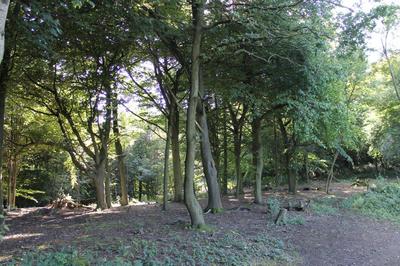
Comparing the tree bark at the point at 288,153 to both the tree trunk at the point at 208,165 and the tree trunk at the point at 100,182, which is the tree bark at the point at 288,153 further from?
the tree trunk at the point at 100,182

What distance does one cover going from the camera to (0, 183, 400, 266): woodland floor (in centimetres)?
655

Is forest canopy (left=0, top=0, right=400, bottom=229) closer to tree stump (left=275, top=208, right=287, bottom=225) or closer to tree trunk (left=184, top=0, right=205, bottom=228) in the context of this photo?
tree trunk (left=184, top=0, right=205, bottom=228)

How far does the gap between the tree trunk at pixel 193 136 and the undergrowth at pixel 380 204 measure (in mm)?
7489

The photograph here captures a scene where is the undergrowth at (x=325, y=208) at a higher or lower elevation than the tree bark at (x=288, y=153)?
lower

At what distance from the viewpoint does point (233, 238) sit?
7.53 metres

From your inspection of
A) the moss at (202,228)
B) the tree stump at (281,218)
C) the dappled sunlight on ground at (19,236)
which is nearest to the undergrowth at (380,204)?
the tree stump at (281,218)

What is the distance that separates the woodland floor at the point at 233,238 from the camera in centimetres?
655

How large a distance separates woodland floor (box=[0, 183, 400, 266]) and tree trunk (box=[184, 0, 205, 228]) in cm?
45

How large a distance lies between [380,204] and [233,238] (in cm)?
887

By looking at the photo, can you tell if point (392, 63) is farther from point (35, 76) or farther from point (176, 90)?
point (35, 76)

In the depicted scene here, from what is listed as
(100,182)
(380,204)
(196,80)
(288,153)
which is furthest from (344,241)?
(100,182)

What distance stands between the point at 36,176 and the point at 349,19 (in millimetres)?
22954

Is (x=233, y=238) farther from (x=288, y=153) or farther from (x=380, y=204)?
(x=288, y=153)

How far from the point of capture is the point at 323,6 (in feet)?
29.2
